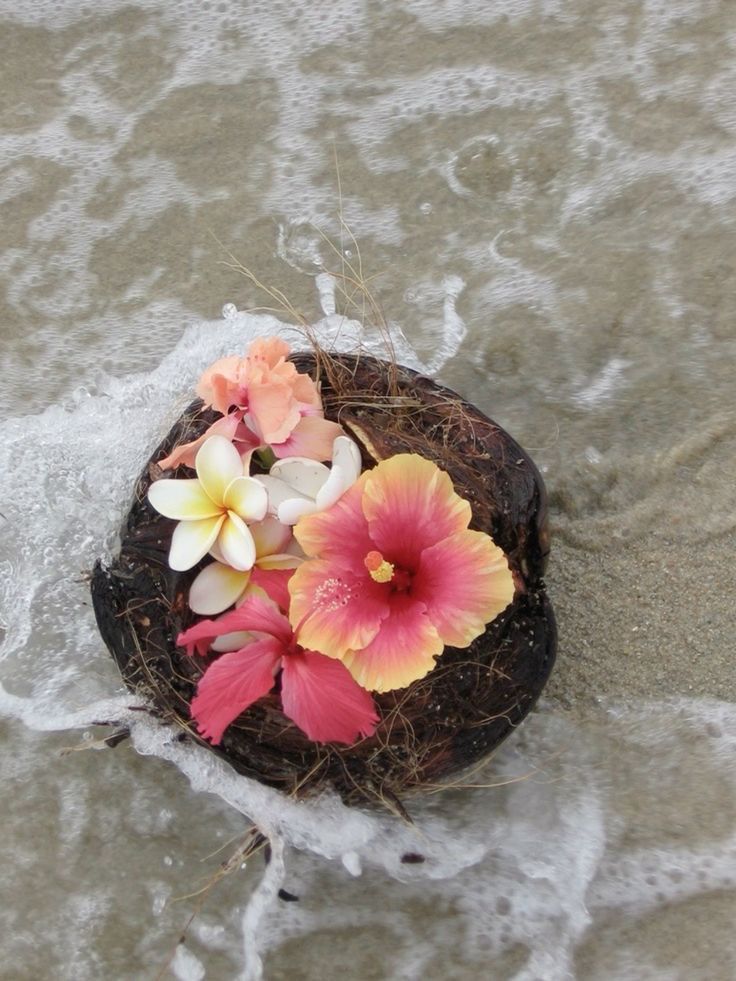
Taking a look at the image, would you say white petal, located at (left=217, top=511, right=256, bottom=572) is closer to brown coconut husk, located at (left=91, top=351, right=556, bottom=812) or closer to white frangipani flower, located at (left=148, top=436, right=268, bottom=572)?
white frangipani flower, located at (left=148, top=436, right=268, bottom=572)

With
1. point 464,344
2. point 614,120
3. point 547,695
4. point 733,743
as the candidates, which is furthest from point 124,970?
point 614,120

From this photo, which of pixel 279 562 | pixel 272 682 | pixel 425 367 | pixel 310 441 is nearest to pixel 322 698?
pixel 272 682

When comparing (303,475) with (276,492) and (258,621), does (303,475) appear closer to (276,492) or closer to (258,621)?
(276,492)

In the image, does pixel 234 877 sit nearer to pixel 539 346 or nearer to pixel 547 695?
pixel 547 695

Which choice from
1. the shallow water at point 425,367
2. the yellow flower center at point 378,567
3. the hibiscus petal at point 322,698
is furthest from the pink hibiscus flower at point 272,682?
the shallow water at point 425,367

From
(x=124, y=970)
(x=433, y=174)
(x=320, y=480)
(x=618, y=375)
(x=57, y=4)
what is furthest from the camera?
(x=57, y=4)

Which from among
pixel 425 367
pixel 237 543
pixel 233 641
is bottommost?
pixel 425 367

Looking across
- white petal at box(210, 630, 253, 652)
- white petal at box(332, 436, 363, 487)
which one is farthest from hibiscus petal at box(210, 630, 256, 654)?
white petal at box(332, 436, 363, 487)
